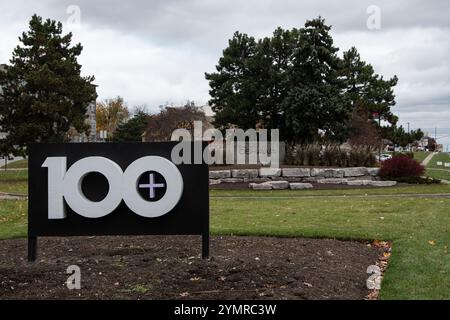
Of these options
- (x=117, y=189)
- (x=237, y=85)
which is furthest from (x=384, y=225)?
(x=237, y=85)

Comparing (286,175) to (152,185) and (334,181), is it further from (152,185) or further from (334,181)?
(152,185)

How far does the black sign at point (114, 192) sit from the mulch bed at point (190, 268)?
42cm

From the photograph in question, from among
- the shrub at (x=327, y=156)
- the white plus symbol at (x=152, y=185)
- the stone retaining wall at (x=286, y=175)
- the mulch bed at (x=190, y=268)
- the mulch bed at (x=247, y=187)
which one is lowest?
the mulch bed at (x=190, y=268)

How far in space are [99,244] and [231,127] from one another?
21431 millimetres

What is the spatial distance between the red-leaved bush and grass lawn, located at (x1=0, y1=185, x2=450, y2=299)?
7.38m

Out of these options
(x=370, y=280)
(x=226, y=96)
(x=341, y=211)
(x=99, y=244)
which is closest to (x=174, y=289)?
(x=370, y=280)

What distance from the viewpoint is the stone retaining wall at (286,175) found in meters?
21.0

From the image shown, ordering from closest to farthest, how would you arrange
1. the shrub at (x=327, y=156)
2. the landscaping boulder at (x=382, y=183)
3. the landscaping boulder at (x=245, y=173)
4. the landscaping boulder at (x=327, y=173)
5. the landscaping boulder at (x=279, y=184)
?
the landscaping boulder at (x=279, y=184) → the landscaping boulder at (x=382, y=183) → the landscaping boulder at (x=327, y=173) → the landscaping boulder at (x=245, y=173) → the shrub at (x=327, y=156)

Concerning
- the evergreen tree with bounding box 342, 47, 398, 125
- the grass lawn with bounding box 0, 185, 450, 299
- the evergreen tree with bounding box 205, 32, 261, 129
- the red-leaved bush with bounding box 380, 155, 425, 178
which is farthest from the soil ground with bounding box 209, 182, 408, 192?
the evergreen tree with bounding box 342, 47, 398, 125

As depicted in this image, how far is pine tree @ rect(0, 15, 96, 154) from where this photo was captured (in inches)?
1007

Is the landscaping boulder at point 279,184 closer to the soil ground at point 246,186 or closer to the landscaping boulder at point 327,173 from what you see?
the soil ground at point 246,186

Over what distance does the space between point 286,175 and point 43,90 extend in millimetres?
13251

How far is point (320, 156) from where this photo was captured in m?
22.8

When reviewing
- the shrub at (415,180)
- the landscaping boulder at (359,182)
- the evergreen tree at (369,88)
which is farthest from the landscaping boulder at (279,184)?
the evergreen tree at (369,88)
